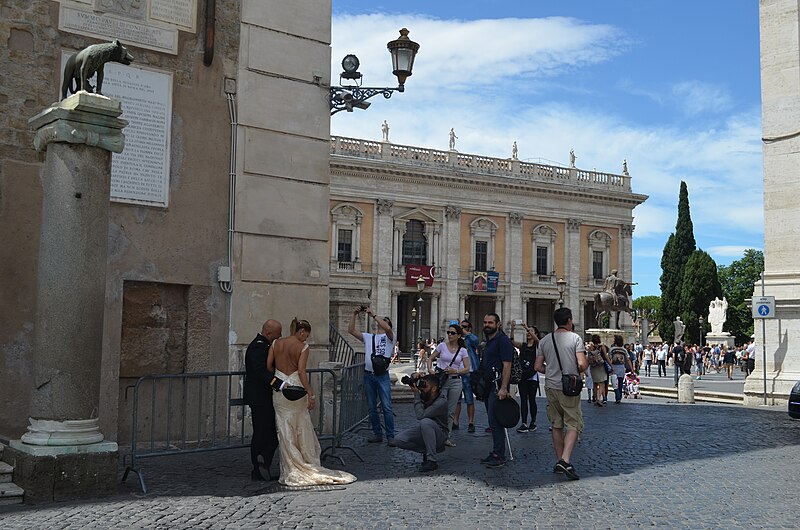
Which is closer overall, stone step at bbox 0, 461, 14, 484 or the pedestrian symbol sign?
stone step at bbox 0, 461, 14, 484

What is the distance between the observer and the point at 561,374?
8.47m

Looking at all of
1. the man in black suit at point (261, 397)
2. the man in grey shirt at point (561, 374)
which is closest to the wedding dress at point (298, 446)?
the man in black suit at point (261, 397)

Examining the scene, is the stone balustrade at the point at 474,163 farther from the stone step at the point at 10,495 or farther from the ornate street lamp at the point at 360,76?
the stone step at the point at 10,495

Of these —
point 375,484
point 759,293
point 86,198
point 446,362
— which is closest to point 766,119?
point 759,293

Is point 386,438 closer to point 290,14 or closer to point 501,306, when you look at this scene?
point 290,14

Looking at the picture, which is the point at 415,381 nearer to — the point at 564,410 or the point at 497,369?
the point at 497,369

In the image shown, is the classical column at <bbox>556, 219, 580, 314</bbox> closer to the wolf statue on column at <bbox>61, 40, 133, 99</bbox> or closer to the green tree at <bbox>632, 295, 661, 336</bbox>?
the green tree at <bbox>632, 295, 661, 336</bbox>

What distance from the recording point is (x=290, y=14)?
11461mm

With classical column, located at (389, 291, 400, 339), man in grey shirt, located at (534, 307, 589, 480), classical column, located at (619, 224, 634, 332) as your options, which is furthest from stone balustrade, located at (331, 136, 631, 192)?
man in grey shirt, located at (534, 307, 589, 480)

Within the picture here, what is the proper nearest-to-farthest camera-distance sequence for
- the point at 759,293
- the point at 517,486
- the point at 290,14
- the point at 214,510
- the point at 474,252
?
the point at 214,510, the point at 517,486, the point at 290,14, the point at 759,293, the point at 474,252

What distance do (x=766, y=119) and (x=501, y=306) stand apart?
41992mm

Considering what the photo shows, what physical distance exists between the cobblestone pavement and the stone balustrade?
146 ft

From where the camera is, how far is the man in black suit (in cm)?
798

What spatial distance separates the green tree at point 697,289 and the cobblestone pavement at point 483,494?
174 ft
